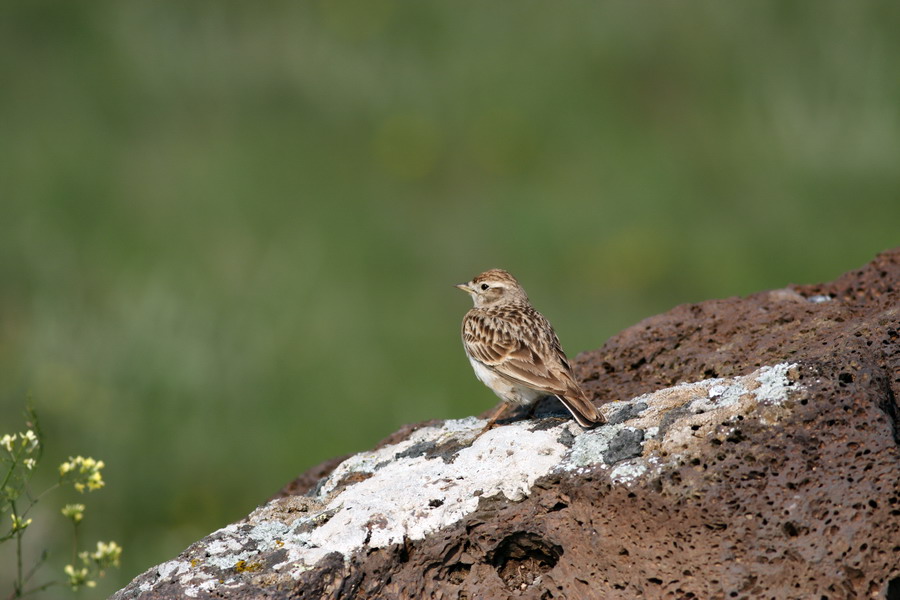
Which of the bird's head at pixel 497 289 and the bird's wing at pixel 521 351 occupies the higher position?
the bird's head at pixel 497 289

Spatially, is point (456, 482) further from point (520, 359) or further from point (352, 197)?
point (352, 197)

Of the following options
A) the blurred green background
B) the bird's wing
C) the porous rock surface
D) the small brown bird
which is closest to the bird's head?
the small brown bird

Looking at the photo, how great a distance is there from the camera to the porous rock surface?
3.53m

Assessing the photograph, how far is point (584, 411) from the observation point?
14.6 ft

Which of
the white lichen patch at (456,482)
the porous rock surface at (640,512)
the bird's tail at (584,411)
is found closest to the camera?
the porous rock surface at (640,512)

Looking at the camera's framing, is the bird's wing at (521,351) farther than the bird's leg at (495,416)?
Yes

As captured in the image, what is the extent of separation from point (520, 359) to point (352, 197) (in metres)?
8.28

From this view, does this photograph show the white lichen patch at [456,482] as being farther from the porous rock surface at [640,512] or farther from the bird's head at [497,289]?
the bird's head at [497,289]

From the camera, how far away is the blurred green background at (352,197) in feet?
32.7

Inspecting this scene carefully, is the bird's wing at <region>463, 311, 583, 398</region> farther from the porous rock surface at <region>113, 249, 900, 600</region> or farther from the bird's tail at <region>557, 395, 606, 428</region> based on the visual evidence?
the porous rock surface at <region>113, 249, 900, 600</region>

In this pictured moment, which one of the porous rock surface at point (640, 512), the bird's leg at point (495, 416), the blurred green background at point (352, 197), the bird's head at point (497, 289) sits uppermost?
the blurred green background at point (352, 197)

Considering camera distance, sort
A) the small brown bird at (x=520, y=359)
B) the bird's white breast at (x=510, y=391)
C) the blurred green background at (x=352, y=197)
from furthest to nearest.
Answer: the blurred green background at (x=352, y=197), the bird's white breast at (x=510, y=391), the small brown bird at (x=520, y=359)

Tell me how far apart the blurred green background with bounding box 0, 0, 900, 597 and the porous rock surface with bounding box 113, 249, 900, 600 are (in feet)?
15.6

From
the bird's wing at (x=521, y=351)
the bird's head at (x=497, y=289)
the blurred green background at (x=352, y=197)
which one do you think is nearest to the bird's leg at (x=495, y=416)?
the bird's wing at (x=521, y=351)
